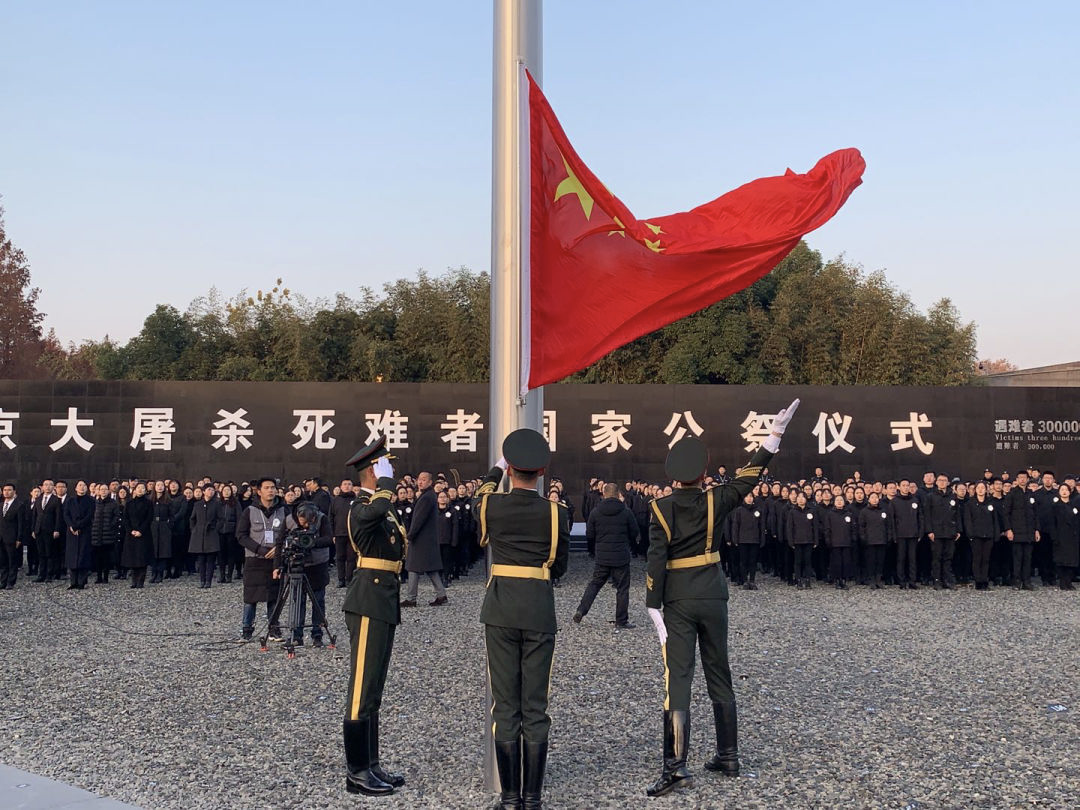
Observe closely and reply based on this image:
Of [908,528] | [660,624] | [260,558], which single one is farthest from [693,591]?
[908,528]

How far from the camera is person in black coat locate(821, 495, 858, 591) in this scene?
1463cm

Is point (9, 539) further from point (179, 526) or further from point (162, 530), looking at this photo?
point (179, 526)

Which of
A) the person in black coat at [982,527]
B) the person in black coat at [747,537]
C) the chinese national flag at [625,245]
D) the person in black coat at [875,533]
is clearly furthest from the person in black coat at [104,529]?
the person in black coat at [982,527]

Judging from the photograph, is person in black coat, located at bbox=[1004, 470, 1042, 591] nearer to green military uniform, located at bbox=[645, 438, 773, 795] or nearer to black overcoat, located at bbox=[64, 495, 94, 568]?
green military uniform, located at bbox=[645, 438, 773, 795]

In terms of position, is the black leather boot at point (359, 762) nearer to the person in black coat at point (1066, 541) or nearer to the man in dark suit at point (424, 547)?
the man in dark suit at point (424, 547)

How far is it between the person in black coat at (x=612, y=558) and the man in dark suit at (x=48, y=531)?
8.54 meters

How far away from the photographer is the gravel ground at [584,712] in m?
5.45

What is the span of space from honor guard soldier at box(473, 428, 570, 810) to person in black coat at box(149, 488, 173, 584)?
11.5m

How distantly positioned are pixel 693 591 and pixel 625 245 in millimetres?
2107

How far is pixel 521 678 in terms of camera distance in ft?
16.7

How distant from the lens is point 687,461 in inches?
231

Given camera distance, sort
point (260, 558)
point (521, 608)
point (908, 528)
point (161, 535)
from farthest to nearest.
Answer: point (161, 535), point (908, 528), point (260, 558), point (521, 608)

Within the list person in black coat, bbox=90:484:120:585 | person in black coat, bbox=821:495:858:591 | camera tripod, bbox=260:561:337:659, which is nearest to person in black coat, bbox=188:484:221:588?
person in black coat, bbox=90:484:120:585

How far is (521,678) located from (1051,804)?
9.21 feet
